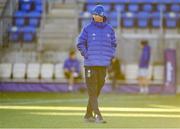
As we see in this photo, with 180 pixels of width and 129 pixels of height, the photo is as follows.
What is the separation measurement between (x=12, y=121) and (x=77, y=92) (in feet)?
36.3

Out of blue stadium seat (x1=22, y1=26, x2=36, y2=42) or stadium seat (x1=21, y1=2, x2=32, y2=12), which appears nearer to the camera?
blue stadium seat (x1=22, y1=26, x2=36, y2=42)

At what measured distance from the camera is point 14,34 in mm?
22562

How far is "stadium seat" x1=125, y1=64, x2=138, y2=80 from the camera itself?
2075cm

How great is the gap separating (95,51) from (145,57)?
10.8 meters

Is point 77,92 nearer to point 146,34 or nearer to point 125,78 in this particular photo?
point 125,78

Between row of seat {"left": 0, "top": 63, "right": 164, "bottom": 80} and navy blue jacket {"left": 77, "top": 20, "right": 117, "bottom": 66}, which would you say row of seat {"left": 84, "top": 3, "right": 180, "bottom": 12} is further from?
navy blue jacket {"left": 77, "top": 20, "right": 117, "bottom": 66}

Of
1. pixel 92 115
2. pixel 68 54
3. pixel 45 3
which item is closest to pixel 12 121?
pixel 92 115

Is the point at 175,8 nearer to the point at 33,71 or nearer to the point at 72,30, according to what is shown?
the point at 72,30

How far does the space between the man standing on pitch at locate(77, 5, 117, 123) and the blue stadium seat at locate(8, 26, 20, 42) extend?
13724 mm

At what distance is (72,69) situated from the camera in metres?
19.9

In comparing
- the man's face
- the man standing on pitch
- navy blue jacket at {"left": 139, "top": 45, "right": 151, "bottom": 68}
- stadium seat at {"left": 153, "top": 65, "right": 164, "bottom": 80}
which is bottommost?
stadium seat at {"left": 153, "top": 65, "right": 164, "bottom": 80}

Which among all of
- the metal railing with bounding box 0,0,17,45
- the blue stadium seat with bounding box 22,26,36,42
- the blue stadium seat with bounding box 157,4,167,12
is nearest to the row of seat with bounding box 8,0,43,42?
the blue stadium seat with bounding box 22,26,36,42

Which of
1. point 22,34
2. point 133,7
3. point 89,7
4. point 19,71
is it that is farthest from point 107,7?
point 19,71

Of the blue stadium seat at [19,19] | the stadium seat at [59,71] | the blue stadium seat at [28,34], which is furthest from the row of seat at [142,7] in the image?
the stadium seat at [59,71]
